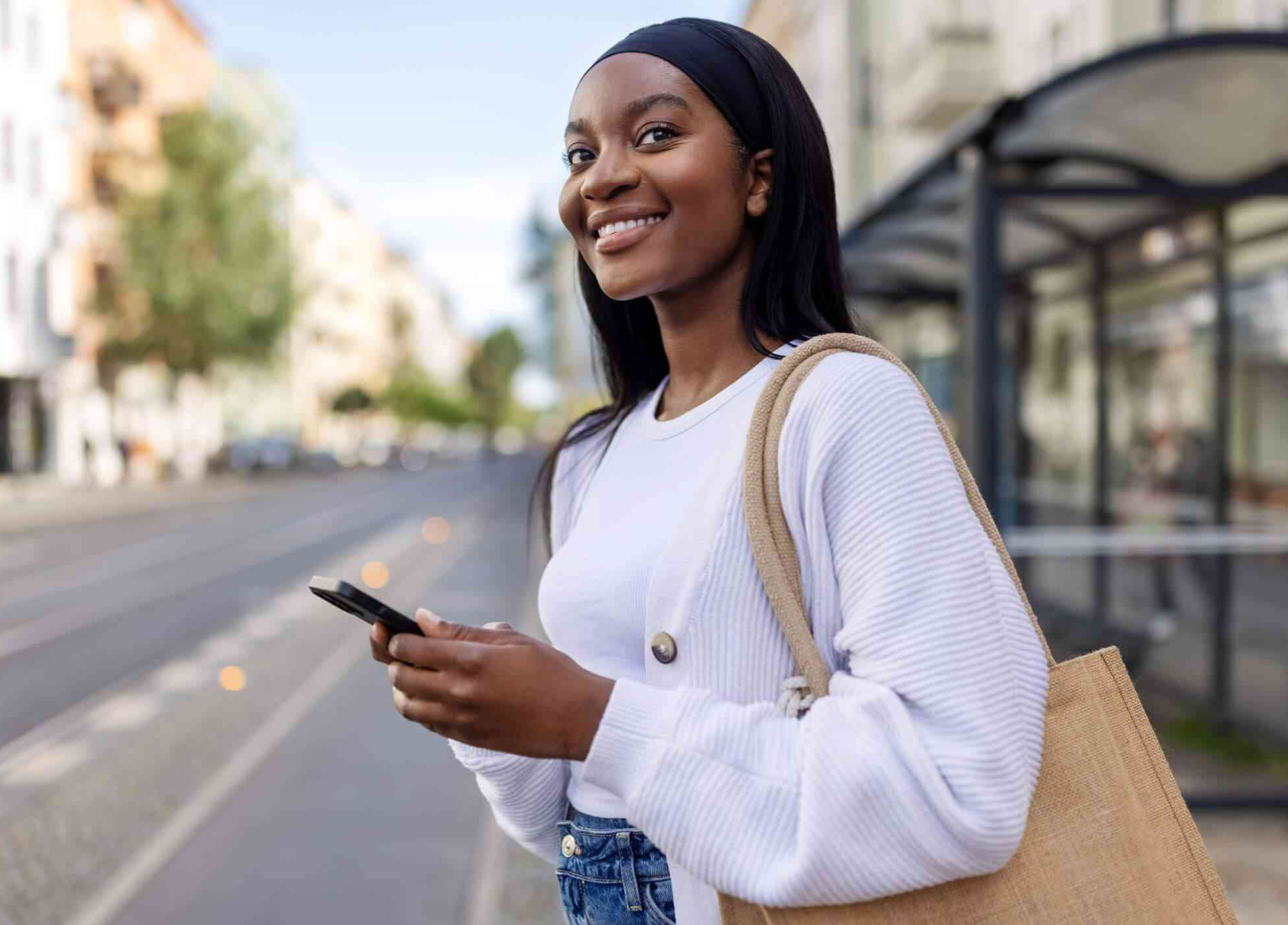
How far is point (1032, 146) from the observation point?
5.64 meters

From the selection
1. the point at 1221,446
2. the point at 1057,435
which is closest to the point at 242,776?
the point at 1221,446

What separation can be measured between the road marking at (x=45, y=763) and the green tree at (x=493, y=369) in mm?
133219

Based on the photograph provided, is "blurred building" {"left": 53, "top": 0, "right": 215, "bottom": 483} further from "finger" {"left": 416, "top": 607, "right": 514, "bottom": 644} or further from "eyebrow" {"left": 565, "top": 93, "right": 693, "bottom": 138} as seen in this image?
"finger" {"left": 416, "top": 607, "right": 514, "bottom": 644}

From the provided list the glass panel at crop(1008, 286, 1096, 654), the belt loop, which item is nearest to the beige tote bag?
the belt loop

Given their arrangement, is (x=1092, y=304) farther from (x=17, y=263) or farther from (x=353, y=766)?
(x=17, y=263)

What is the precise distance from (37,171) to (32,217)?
1.30 meters

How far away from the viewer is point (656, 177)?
1.38 metres

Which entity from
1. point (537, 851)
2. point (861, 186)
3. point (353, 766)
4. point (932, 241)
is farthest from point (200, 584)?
point (861, 186)

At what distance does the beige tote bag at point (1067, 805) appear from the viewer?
3.79 ft

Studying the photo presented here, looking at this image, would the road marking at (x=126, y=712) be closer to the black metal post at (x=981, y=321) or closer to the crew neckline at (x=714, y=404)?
the black metal post at (x=981, y=321)

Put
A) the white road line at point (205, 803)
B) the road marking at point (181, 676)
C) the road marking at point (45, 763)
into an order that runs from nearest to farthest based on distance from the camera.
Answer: the white road line at point (205, 803) → the road marking at point (45, 763) → the road marking at point (181, 676)

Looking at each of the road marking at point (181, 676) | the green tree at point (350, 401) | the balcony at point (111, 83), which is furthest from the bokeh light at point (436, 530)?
the green tree at point (350, 401)

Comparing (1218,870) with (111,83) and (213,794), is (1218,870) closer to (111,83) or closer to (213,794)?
(213,794)

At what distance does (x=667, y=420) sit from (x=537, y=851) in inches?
23.2
